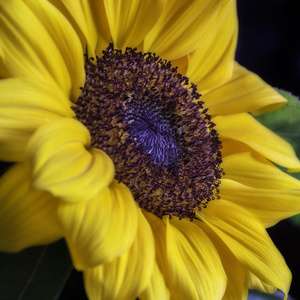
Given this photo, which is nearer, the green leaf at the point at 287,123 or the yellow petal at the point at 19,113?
the yellow petal at the point at 19,113

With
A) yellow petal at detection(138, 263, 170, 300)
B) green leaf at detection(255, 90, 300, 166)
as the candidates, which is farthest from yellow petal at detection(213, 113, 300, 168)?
yellow petal at detection(138, 263, 170, 300)

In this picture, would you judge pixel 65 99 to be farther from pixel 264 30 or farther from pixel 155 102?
pixel 264 30

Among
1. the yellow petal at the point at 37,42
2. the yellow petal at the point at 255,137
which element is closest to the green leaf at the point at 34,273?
the yellow petal at the point at 37,42

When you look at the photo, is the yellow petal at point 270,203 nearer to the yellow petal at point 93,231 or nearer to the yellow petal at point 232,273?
the yellow petal at point 232,273

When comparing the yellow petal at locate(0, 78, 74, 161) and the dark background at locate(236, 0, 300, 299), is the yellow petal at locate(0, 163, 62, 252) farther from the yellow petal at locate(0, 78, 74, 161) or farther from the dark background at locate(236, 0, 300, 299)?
the dark background at locate(236, 0, 300, 299)

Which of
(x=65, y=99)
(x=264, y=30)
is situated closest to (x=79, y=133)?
(x=65, y=99)

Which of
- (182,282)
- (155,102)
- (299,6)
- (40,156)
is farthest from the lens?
(299,6)
